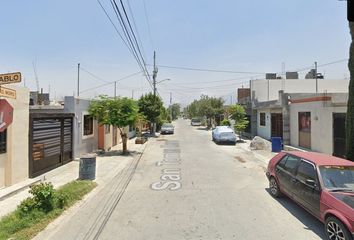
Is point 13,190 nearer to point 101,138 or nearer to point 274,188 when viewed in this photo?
point 274,188

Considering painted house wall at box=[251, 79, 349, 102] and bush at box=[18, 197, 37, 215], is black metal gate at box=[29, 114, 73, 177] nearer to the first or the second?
bush at box=[18, 197, 37, 215]

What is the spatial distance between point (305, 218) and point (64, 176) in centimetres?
977

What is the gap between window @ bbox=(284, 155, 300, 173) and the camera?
9094mm

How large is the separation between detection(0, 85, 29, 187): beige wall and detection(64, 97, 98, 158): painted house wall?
5.75m

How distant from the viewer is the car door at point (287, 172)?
9016mm

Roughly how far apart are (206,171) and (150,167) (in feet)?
9.91

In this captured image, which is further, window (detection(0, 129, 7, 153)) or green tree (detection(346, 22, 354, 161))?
green tree (detection(346, 22, 354, 161))

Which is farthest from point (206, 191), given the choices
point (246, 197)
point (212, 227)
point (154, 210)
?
point (212, 227)

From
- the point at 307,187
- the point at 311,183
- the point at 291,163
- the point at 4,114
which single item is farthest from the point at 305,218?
the point at 4,114

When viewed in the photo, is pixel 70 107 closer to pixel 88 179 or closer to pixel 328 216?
pixel 88 179

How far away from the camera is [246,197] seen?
1051 cm

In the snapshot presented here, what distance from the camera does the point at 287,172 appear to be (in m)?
A: 9.37

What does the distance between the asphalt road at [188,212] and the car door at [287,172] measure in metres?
0.53

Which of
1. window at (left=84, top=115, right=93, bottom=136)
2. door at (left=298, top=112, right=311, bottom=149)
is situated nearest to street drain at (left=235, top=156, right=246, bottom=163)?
door at (left=298, top=112, right=311, bottom=149)
